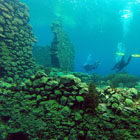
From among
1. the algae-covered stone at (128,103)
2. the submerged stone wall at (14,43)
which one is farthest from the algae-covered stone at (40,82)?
the submerged stone wall at (14,43)

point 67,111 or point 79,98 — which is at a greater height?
point 79,98

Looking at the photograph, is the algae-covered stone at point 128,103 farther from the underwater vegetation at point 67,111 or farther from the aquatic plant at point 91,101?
the aquatic plant at point 91,101

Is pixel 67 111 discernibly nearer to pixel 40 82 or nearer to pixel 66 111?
pixel 66 111

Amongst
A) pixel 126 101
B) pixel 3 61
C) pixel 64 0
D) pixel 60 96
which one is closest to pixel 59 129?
pixel 60 96

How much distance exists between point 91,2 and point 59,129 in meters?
24.3

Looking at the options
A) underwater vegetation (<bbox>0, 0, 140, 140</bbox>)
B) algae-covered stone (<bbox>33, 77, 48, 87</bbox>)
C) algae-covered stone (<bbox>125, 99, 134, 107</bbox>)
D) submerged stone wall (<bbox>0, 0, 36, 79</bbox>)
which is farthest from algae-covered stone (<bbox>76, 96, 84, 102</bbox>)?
submerged stone wall (<bbox>0, 0, 36, 79</bbox>)

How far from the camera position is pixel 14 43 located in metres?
8.98

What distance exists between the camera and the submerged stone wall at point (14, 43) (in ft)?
26.3

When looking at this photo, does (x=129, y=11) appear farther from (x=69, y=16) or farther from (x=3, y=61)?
(x=3, y=61)

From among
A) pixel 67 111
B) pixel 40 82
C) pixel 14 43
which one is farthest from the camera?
pixel 14 43

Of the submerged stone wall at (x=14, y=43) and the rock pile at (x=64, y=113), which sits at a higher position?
the submerged stone wall at (x=14, y=43)

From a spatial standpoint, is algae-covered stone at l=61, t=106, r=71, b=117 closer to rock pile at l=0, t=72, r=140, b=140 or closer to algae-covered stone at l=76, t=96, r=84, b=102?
rock pile at l=0, t=72, r=140, b=140

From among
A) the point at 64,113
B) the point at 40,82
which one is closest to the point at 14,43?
the point at 40,82

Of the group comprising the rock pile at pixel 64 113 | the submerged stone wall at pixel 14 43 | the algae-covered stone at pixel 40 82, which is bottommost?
the rock pile at pixel 64 113
